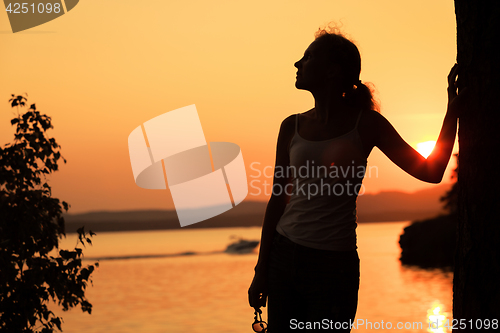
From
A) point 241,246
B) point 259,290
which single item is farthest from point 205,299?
point 241,246

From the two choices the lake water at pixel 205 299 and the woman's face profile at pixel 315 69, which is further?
the lake water at pixel 205 299

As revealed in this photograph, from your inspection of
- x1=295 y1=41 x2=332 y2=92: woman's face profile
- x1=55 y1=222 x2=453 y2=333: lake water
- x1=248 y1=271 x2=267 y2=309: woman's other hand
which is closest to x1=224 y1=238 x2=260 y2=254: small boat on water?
x1=55 y1=222 x2=453 y2=333: lake water

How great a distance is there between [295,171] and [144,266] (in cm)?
3668

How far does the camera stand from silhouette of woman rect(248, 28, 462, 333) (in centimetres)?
210

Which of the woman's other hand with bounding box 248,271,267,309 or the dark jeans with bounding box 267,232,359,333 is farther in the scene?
the woman's other hand with bounding box 248,271,267,309

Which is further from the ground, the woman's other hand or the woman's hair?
the woman's hair

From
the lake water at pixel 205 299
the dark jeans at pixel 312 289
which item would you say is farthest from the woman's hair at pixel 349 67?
the lake water at pixel 205 299

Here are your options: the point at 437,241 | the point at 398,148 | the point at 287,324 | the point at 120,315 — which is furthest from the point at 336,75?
the point at 437,241

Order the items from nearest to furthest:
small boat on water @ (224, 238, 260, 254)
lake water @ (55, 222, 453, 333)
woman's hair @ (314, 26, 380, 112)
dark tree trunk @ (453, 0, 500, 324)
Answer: dark tree trunk @ (453, 0, 500, 324)
woman's hair @ (314, 26, 380, 112)
lake water @ (55, 222, 453, 333)
small boat on water @ (224, 238, 260, 254)

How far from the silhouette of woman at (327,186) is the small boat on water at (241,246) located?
52715mm

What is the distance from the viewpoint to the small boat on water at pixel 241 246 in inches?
2176

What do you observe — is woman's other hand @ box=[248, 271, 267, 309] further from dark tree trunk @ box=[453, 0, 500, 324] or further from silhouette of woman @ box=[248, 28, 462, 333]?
dark tree trunk @ box=[453, 0, 500, 324]

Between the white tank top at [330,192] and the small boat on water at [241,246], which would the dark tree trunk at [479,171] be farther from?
the small boat on water at [241,246]

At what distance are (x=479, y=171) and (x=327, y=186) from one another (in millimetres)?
672
